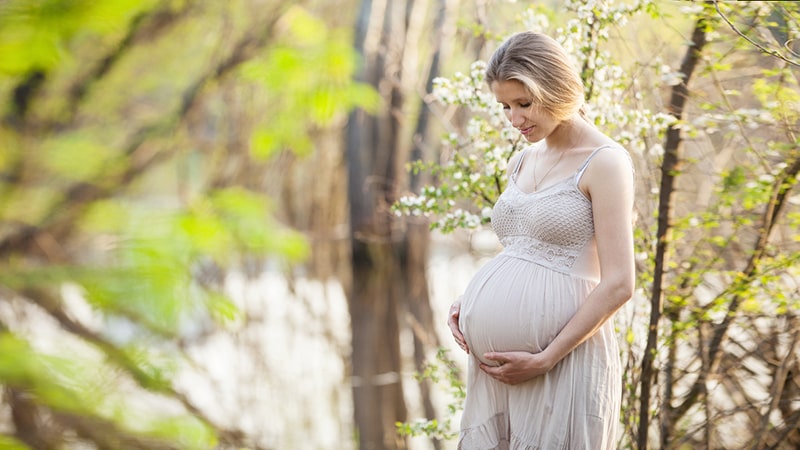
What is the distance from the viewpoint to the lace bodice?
2125 mm

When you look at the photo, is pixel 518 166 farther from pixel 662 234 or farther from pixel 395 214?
pixel 395 214

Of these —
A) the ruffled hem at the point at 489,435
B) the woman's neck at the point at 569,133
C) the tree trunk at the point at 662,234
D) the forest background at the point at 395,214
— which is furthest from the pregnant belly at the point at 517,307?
the tree trunk at the point at 662,234

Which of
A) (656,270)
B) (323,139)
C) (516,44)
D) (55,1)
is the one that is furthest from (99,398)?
(323,139)

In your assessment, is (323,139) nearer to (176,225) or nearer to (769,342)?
(769,342)

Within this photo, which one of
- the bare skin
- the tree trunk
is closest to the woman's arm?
the bare skin

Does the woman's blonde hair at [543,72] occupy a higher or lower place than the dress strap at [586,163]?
higher

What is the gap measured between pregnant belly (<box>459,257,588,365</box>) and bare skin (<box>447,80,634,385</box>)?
0.04 metres

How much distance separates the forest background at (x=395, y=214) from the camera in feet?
5.89

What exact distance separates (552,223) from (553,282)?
0.14 m

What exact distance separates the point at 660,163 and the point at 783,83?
52 centimetres

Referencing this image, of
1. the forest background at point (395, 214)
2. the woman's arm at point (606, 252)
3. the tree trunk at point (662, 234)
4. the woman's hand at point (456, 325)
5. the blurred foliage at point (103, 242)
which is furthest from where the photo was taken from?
the tree trunk at point (662, 234)

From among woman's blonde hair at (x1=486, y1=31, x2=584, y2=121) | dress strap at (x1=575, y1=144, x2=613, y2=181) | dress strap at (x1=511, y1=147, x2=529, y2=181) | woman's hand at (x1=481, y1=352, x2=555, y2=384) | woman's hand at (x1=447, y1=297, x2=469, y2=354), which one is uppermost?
woman's blonde hair at (x1=486, y1=31, x2=584, y2=121)

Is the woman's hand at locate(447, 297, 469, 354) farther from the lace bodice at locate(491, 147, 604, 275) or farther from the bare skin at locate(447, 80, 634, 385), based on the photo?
the lace bodice at locate(491, 147, 604, 275)

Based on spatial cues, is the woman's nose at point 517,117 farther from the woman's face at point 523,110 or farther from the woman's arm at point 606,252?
the woman's arm at point 606,252
